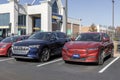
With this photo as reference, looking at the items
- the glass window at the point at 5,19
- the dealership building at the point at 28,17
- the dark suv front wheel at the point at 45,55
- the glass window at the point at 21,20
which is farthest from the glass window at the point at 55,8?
the dark suv front wheel at the point at 45,55

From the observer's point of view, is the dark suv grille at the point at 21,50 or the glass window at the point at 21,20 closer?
the dark suv grille at the point at 21,50

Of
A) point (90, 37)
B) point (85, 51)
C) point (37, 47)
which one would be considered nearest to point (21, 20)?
point (37, 47)

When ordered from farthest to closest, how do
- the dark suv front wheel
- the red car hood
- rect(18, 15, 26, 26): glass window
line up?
1. rect(18, 15, 26, 26): glass window
2. the dark suv front wheel
3. the red car hood

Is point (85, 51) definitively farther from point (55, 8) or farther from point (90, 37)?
point (55, 8)

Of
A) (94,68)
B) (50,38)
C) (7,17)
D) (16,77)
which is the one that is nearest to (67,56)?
(94,68)

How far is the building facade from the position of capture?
46.8 metres

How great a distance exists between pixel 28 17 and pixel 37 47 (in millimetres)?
39506

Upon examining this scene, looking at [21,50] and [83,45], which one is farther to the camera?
[21,50]

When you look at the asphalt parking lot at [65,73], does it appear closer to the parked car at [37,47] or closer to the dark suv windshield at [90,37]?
the parked car at [37,47]

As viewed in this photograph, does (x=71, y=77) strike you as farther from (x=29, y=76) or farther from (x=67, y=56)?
(x=67, y=56)

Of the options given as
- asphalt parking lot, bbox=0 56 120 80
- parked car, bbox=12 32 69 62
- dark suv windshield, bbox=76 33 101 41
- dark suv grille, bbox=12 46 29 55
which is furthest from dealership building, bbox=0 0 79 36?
asphalt parking lot, bbox=0 56 120 80

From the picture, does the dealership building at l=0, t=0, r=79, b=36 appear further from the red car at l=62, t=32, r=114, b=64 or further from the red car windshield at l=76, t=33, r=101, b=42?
the red car at l=62, t=32, r=114, b=64

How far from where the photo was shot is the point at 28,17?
169ft

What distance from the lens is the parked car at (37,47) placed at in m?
12.5
